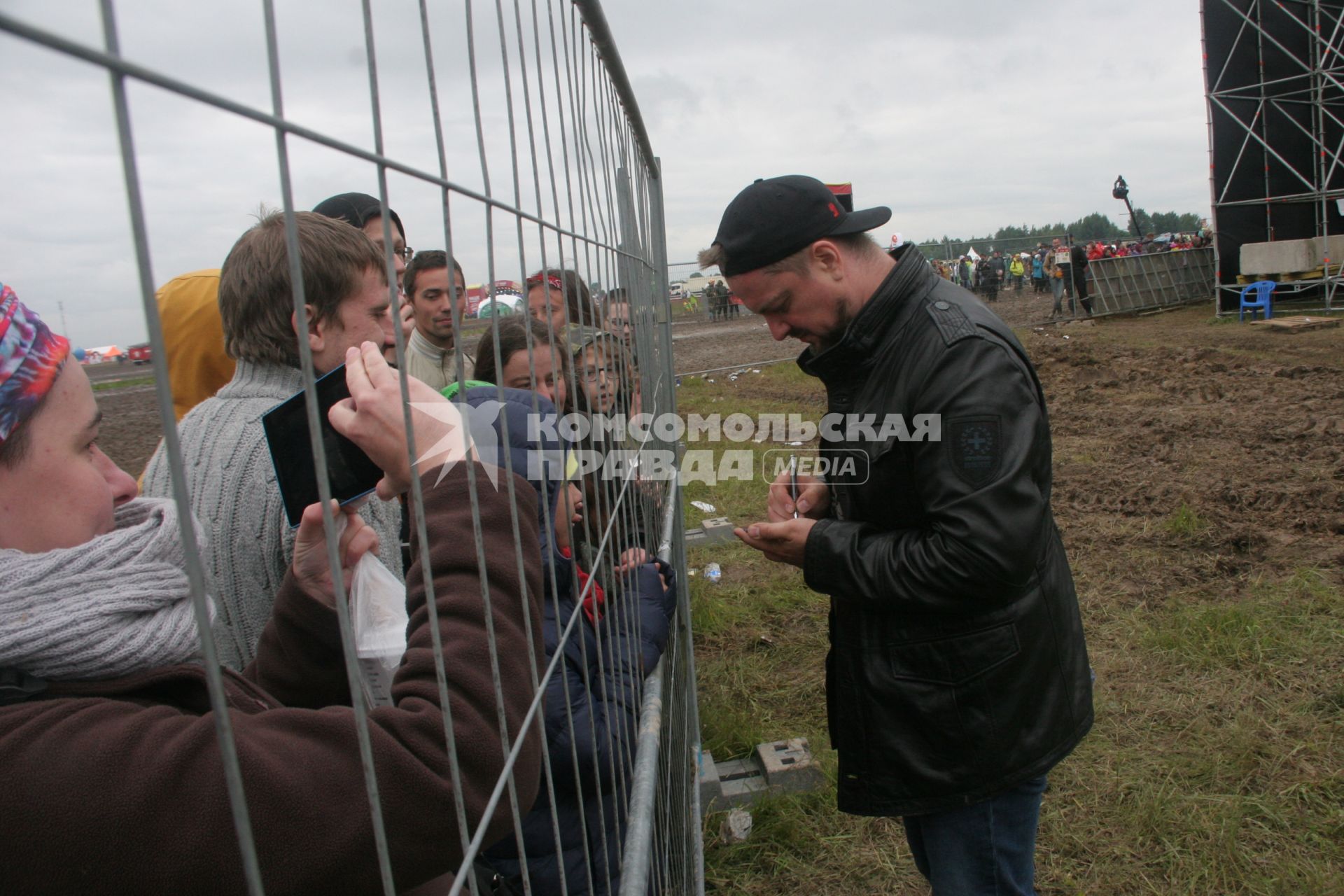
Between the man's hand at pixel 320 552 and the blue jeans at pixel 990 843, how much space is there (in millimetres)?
1300

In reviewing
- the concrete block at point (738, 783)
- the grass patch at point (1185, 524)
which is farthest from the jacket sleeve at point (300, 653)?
the grass patch at point (1185, 524)

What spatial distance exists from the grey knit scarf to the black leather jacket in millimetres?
1233

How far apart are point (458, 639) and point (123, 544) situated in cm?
27

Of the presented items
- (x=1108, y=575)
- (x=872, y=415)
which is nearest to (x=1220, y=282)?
(x=1108, y=575)

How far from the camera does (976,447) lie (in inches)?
60.1

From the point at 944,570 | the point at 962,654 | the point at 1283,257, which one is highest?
the point at 1283,257

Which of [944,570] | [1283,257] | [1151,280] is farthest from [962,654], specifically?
[1151,280]

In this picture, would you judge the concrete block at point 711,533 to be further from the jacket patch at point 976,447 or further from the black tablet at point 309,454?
the black tablet at point 309,454

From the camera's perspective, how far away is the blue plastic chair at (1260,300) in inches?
528

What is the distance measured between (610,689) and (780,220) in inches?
39.7

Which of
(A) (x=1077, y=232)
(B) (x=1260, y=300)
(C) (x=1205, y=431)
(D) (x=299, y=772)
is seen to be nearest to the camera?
(D) (x=299, y=772)

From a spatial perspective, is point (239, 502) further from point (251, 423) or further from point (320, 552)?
point (320, 552)

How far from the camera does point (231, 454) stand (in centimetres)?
126

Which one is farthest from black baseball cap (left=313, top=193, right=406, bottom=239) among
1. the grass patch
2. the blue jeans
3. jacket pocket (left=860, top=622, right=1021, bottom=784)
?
the grass patch
